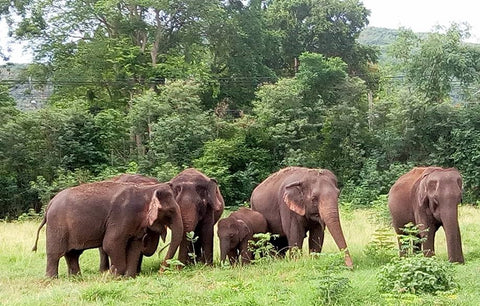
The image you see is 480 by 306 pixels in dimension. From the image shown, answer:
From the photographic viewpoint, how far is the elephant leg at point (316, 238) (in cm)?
1138

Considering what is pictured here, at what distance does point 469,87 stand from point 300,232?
24.3 m

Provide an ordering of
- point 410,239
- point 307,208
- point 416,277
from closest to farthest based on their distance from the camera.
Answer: point 416,277 → point 410,239 → point 307,208

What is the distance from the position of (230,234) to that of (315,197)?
1792mm

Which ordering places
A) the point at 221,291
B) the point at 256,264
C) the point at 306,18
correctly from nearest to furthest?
1. the point at 221,291
2. the point at 256,264
3. the point at 306,18

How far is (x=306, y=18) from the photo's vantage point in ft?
145

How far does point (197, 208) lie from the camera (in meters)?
11.1

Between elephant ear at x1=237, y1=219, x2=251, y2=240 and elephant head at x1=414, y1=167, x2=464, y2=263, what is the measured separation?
313 cm

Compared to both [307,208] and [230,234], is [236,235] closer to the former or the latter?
[230,234]

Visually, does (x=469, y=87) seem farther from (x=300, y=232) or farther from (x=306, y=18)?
(x=300, y=232)

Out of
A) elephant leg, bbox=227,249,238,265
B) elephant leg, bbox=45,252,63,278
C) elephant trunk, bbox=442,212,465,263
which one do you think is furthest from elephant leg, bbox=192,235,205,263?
elephant trunk, bbox=442,212,465,263

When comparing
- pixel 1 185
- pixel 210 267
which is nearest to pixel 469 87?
pixel 1 185

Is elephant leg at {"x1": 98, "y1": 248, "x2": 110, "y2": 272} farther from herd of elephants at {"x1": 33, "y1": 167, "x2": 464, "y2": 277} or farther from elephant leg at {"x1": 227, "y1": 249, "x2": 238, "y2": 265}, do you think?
elephant leg at {"x1": 227, "y1": 249, "x2": 238, "y2": 265}

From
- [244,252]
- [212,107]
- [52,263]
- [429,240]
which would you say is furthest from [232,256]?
[212,107]

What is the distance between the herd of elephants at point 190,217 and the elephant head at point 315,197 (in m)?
0.02
